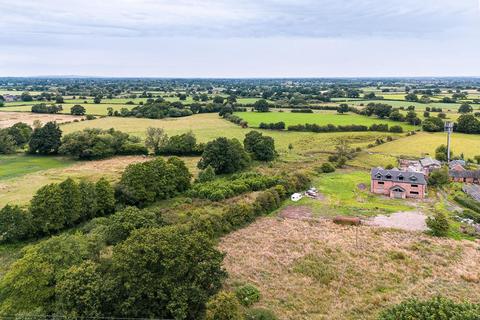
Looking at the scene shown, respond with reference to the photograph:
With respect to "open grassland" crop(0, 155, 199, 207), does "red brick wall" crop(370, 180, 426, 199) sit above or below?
below

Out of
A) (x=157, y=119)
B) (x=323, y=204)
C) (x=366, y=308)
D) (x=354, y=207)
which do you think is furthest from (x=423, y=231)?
(x=157, y=119)

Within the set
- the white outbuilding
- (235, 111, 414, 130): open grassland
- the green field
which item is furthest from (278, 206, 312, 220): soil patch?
(235, 111, 414, 130): open grassland

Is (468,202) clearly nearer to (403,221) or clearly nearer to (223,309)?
(403,221)

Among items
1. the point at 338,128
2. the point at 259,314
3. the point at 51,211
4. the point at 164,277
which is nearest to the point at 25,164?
the point at 51,211

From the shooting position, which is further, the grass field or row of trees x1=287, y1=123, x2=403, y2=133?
row of trees x1=287, y1=123, x2=403, y2=133

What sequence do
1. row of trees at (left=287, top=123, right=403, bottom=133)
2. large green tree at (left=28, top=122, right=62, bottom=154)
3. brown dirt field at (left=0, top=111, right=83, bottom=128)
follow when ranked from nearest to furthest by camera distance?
1. large green tree at (left=28, top=122, right=62, bottom=154)
2. row of trees at (left=287, top=123, right=403, bottom=133)
3. brown dirt field at (left=0, top=111, right=83, bottom=128)

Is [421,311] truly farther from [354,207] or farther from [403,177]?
[403,177]

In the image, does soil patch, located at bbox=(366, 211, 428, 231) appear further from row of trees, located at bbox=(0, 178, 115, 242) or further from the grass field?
row of trees, located at bbox=(0, 178, 115, 242)
